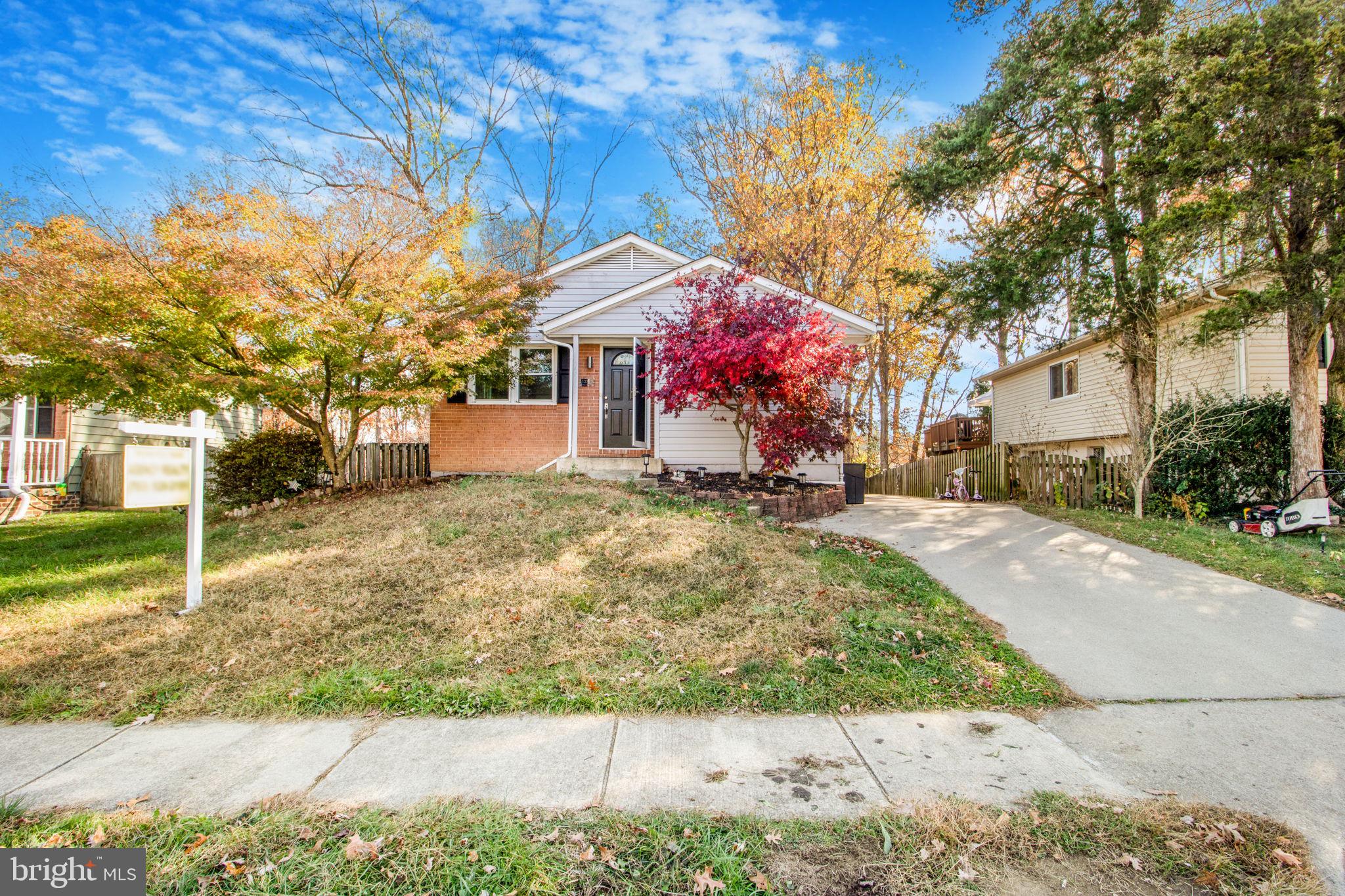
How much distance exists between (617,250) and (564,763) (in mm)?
12467

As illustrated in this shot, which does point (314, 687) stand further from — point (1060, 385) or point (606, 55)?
point (1060, 385)

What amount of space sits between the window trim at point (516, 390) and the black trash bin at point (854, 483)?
660 cm

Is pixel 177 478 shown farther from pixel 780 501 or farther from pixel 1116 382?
pixel 1116 382

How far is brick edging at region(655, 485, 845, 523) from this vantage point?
9367 mm

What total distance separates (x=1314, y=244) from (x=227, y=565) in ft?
52.9

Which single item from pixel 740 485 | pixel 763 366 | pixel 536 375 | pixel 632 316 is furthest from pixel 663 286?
pixel 740 485

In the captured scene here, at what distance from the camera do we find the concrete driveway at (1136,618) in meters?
4.03

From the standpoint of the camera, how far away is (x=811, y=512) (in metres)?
9.97

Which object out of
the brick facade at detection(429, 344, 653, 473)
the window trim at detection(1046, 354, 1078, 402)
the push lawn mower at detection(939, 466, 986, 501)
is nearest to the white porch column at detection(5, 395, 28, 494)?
the brick facade at detection(429, 344, 653, 473)

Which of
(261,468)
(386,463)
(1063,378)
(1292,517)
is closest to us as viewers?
(1292,517)

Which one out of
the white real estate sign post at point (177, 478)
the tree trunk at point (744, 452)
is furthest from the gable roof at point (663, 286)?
the white real estate sign post at point (177, 478)

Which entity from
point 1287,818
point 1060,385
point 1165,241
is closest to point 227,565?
point 1287,818

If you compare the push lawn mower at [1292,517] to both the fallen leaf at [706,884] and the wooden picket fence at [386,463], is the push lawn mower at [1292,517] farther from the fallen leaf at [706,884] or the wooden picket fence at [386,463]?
the wooden picket fence at [386,463]

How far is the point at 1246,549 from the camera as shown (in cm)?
731
